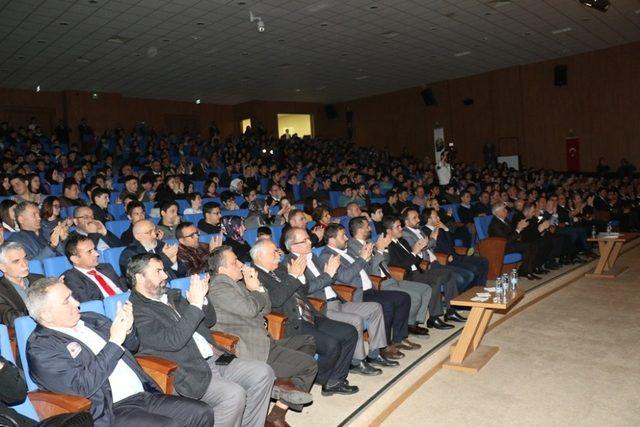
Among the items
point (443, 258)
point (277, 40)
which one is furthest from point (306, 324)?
point (277, 40)

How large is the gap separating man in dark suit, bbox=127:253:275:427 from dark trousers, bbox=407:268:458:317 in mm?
2273

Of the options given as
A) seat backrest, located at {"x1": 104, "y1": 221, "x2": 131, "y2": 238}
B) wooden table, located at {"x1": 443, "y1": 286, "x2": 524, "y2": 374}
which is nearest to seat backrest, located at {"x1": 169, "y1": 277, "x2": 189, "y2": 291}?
wooden table, located at {"x1": 443, "y1": 286, "x2": 524, "y2": 374}

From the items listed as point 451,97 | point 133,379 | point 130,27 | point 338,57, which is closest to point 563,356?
point 133,379

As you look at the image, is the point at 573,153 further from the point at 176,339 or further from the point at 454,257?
the point at 176,339

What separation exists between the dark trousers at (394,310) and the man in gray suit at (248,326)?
1.09 m

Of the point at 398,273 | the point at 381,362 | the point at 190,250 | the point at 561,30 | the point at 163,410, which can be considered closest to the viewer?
the point at 163,410

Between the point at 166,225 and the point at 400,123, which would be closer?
the point at 166,225

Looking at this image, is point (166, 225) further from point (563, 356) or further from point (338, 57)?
point (338, 57)

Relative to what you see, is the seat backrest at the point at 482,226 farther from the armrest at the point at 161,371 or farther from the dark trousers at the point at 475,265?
the armrest at the point at 161,371

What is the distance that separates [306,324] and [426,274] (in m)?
1.75

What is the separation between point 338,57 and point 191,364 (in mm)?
10510

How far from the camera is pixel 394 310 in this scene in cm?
407

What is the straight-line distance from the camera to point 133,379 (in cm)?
241

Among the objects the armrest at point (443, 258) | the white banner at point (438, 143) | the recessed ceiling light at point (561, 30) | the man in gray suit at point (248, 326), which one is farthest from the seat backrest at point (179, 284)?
the white banner at point (438, 143)
